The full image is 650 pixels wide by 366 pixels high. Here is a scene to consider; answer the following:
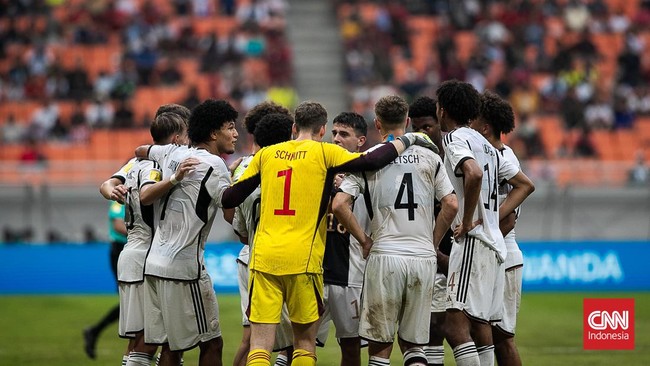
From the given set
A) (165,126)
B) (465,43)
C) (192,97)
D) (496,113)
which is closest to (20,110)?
(192,97)

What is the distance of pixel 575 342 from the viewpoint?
14.5 meters

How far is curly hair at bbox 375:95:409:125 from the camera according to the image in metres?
9.16

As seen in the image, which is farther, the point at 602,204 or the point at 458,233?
the point at 602,204

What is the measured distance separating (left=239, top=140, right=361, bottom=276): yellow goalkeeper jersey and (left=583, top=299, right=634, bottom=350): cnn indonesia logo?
4047mm

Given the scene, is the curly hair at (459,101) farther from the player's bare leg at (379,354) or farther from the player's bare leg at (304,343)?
the player's bare leg at (304,343)

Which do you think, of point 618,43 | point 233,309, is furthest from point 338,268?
point 618,43

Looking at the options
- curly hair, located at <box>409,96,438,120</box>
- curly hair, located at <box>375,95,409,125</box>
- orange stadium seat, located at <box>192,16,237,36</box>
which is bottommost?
curly hair, located at <box>375,95,409,125</box>

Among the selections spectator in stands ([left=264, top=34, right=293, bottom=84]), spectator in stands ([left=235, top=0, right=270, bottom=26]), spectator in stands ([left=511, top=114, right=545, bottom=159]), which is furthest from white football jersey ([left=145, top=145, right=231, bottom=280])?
spectator in stands ([left=235, top=0, right=270, bottom=26])

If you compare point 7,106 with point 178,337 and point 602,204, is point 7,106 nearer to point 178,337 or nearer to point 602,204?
point 602,204

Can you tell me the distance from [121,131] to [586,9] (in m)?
15.6

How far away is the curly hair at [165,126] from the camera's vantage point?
9.72m

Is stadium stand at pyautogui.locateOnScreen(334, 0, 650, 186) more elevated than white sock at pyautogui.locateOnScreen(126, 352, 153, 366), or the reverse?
stadium stand at pyautogui.locateOnScreen(334, 0, 650, 186)

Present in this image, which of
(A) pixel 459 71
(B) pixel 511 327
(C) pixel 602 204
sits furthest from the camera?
(A) pixel 459 71

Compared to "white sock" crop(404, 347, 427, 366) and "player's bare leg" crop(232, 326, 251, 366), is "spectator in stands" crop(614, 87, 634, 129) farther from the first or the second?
"white sock" crop(404, 347, 427, 366)
